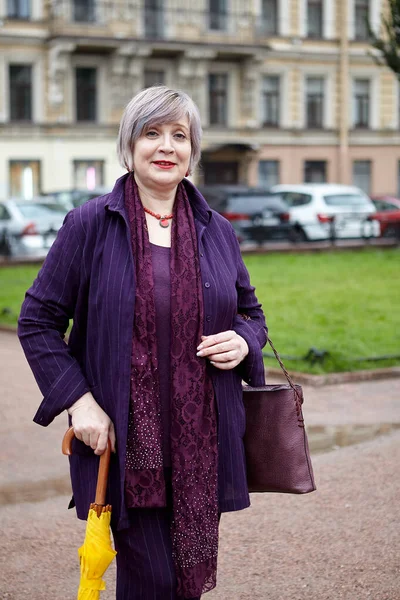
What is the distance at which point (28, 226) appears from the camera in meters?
24.3

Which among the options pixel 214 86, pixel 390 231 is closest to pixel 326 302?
pixel 390 231

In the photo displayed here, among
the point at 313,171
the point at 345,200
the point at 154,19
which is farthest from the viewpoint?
the point at 313,171

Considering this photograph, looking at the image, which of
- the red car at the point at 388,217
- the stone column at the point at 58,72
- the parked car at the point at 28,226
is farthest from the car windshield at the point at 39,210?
the stone column at the point at 58,72

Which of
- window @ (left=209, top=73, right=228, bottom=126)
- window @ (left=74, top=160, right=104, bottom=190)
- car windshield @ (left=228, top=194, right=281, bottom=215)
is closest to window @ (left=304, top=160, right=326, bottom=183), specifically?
window @ (left=209, top=73, right=228, bottom=126)

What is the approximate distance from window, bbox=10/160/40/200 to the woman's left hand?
37091 millimetres

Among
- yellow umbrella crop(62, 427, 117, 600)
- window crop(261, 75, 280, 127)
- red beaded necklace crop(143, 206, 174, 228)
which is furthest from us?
window crop(261, 75, 280, 127)

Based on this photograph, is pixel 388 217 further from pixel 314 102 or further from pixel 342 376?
pixel 342 376

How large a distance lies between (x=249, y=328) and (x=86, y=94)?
126ft

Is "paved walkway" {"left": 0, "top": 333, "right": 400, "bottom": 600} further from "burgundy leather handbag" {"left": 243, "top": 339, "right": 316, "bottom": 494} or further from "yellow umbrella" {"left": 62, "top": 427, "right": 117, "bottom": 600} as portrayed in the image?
"yellow umbrella" {"left": 62, "top": 427, "right": 117, "bottom": 600}

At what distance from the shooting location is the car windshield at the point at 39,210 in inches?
995

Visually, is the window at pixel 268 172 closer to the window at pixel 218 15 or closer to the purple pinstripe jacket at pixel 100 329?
the window at pixel 218 15

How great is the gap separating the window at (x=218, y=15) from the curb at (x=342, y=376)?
34.0 metres

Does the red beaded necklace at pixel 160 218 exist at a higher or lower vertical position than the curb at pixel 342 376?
higher

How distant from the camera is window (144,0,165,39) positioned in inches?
1626
